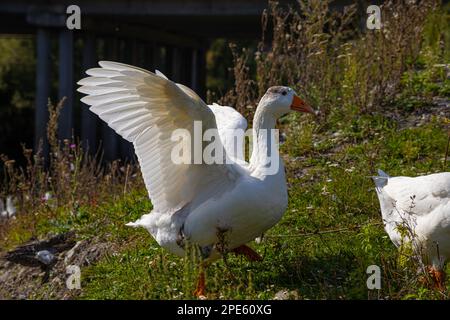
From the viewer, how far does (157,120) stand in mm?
5609

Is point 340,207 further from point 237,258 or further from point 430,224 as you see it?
point 430,224

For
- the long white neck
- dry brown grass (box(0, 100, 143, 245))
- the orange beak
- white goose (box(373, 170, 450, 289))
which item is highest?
the orange beak

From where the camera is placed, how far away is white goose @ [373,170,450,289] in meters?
5.37

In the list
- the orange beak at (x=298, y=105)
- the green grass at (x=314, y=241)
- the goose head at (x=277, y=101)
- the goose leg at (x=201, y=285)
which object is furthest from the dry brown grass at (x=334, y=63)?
the goose leg at (x=201, y=285)

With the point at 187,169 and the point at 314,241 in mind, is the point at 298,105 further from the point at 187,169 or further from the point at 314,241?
the point at 314,241

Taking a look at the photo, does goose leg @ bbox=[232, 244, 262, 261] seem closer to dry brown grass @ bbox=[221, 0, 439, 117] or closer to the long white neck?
the long white neck

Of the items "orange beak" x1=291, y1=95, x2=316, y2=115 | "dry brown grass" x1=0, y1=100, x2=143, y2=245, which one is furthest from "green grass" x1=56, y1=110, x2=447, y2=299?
"orange beak" x1=291, y1=95, x2=316, y2=115

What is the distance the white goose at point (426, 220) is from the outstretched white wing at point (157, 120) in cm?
123

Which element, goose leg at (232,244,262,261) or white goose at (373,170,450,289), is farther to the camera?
goose leg at (232,244,262,261)

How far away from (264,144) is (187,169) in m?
0.59

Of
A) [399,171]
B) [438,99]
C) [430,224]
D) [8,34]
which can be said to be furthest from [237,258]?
[8,34]

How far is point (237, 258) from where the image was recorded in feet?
21.2

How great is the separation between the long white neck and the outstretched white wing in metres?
0.22

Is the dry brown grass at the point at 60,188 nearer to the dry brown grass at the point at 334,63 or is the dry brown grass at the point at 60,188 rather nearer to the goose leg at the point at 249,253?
the dry brown grass at the point at 334,63
